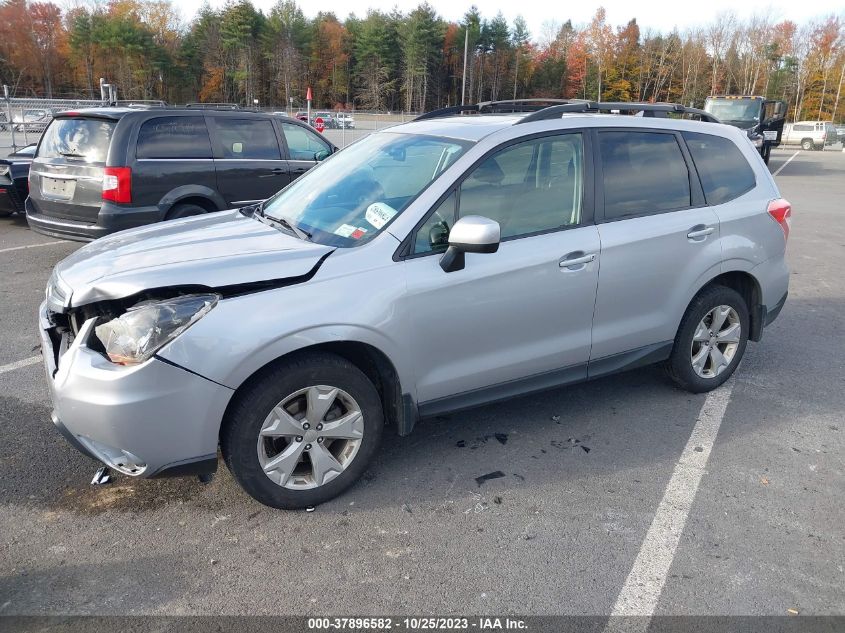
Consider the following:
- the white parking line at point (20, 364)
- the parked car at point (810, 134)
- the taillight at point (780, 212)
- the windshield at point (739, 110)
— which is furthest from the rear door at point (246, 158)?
the parked car at point (810, 134)

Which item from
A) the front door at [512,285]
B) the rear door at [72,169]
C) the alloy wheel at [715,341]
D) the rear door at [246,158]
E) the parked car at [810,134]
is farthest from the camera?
the parked car at [810,134]

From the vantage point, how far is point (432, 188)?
3244 millimetres

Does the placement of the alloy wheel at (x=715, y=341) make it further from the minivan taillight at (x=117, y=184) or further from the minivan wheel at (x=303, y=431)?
the minivan taillight at (x=117, y=184)

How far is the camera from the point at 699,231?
13.4ft

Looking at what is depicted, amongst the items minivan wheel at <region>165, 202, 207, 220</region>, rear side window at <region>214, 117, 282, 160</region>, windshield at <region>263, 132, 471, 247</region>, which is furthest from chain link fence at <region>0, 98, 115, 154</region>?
windshield at <region>263, 132, 471, 247</region>

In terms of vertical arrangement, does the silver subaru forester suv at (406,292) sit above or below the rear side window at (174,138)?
below

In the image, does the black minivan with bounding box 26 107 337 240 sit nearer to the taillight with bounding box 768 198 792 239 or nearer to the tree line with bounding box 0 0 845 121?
the taillight with bounding box 768 198 792 239

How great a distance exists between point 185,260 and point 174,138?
4.79 m

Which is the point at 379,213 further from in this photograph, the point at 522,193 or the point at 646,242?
the point at 646,242

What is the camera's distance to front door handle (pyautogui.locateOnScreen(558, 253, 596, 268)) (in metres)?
3.50

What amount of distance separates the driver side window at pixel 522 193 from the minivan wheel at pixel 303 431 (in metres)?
0.75

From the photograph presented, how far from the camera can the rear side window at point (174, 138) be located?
6891mm

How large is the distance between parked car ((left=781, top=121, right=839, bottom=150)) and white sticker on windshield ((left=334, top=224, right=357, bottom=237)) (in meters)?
53.5

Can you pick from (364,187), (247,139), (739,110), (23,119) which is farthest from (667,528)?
(739,110)
